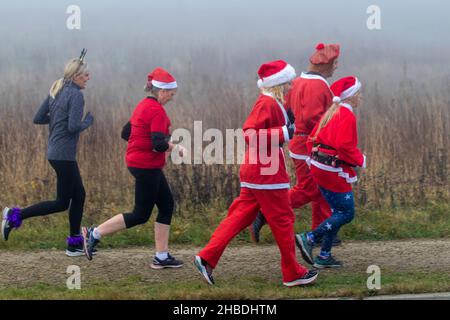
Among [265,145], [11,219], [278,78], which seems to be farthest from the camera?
[11,219]

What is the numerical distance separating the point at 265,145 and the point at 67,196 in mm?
2126

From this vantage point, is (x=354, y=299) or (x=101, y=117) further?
(x=101, y=117)

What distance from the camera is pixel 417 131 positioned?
1195 centimetres

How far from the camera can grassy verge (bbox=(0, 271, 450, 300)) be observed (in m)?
7.07

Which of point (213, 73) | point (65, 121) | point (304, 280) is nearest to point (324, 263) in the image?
point (304, 280)

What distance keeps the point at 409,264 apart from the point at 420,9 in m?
18.4

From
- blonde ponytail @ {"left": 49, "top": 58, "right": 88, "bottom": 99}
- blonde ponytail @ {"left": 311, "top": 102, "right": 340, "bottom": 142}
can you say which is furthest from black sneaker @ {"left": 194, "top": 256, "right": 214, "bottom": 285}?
blonde ponytail @ {"left": 49, "top": 58, "right": 88, "bottom": 99}

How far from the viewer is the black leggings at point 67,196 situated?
27.3ft

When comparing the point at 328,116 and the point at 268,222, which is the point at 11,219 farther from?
the point at 328,116

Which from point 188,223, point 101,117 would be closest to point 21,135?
point 101,117

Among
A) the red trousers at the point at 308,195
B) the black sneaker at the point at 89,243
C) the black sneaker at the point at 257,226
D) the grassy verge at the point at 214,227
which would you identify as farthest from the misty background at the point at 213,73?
the black sneaker at the point at 89,243

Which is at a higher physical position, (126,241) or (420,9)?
(420,9)

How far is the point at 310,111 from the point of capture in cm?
829

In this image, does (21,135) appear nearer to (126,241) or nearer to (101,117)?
(101,117)
